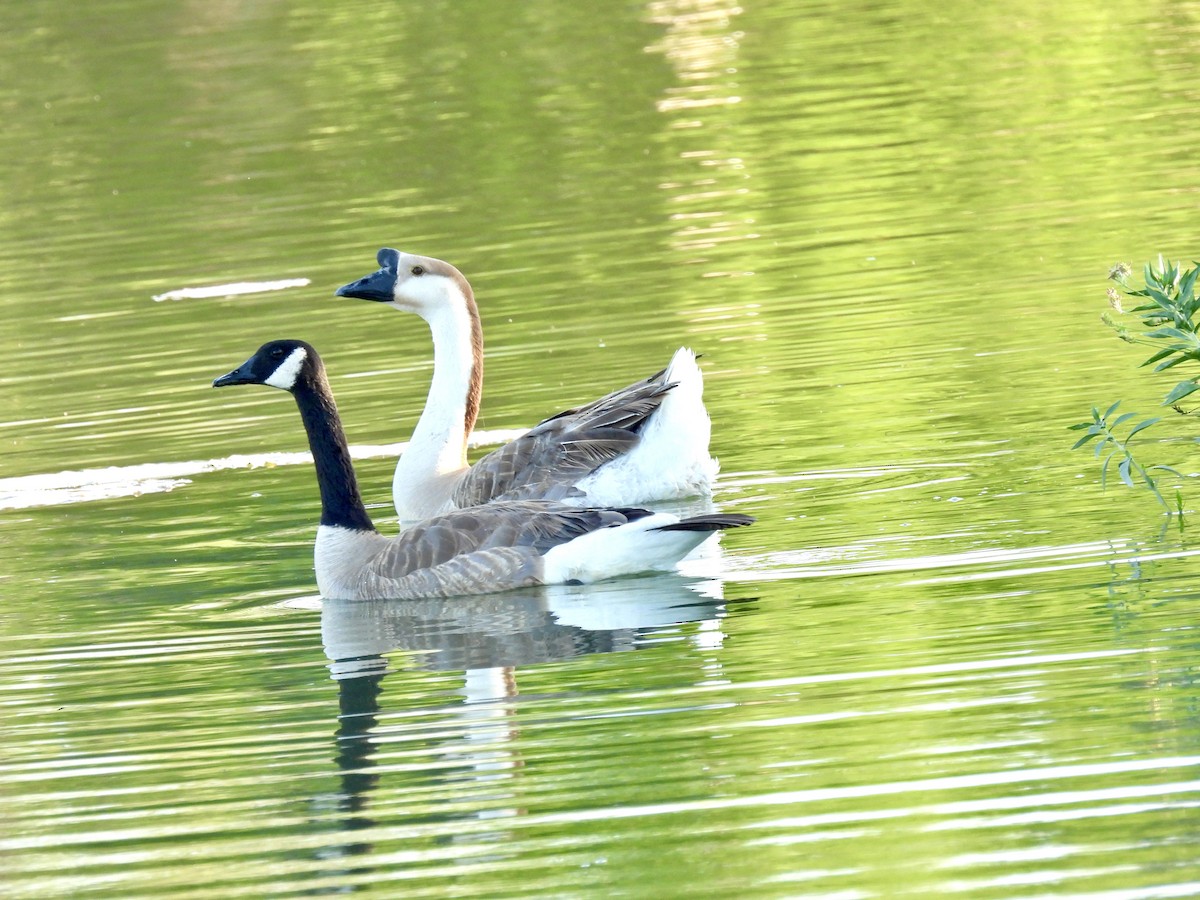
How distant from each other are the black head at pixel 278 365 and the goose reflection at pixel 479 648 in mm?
1257

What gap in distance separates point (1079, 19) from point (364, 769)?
83.2 feet

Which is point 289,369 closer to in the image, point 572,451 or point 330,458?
point 330,458

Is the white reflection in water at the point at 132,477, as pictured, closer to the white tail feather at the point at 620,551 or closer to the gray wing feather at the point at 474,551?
the gray wing feather at the point at 474,551

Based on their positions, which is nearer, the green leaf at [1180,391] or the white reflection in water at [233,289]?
the green leaf at [1180,391]

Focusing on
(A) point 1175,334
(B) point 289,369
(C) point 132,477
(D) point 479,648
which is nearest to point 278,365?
(B) point 289,369

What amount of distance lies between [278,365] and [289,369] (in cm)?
6

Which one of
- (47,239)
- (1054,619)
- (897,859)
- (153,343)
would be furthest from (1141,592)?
(47,239)

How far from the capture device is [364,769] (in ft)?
25.0

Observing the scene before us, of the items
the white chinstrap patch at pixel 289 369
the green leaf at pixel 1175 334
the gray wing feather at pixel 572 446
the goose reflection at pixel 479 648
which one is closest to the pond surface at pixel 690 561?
the goose reflection at pixel 479 648

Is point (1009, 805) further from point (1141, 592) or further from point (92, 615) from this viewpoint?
point (92, 615)

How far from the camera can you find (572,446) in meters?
11.7

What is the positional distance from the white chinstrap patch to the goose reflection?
4.08 feet

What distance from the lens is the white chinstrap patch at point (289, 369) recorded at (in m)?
10.9

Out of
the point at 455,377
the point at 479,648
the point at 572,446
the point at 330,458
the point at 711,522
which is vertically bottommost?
the point at 479,648
